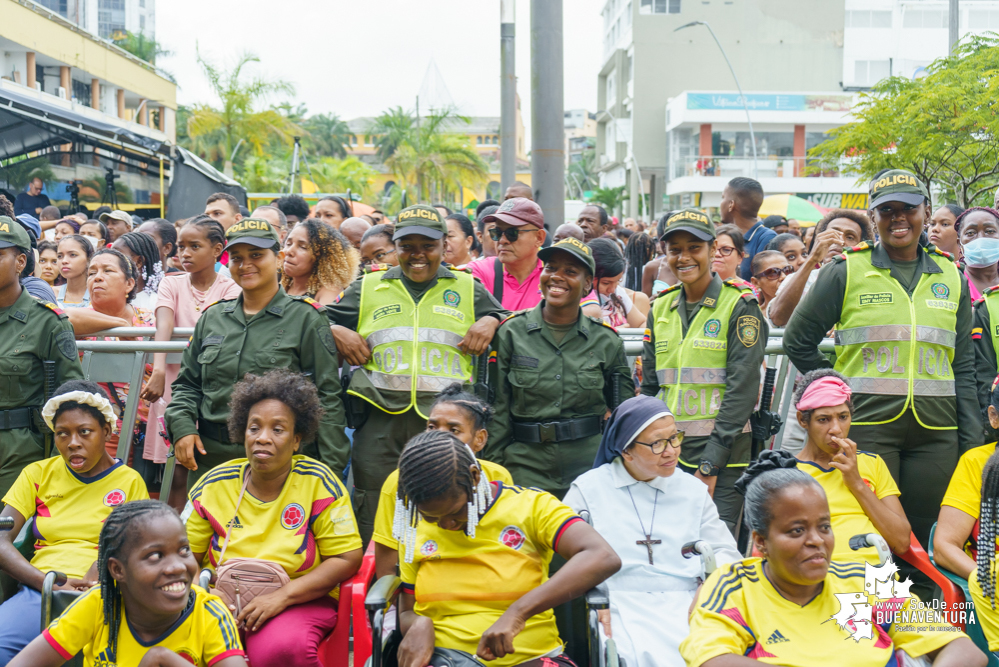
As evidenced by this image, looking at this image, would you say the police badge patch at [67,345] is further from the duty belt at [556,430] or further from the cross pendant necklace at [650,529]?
the cross pendant necklace at [650,529]

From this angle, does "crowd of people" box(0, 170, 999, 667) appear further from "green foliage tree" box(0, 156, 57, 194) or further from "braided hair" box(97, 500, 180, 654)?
"green foliage tree" box(0, 156, 57, 194)

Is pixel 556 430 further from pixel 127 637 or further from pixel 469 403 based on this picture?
pixel 127 637

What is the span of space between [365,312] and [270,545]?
138 centimetres

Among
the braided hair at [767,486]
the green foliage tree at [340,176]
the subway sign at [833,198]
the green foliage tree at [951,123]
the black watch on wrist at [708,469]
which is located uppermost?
the green foliage tree at [340,176]

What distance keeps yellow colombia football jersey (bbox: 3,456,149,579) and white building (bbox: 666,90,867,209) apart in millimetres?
49323

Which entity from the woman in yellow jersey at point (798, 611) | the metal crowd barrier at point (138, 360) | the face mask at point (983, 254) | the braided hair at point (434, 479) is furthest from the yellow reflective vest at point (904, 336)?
the braided hair at point (434, 479)

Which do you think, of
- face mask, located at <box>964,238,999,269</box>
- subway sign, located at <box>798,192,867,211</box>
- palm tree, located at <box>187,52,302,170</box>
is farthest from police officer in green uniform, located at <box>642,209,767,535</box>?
subway sign, located at <box>798,192,867,211</box>

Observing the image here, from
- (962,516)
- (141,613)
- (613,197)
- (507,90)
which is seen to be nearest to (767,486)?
(962,516)

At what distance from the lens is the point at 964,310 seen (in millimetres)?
4559

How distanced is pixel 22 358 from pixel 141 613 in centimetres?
212

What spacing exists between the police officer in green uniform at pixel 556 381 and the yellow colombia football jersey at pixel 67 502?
1.84 meters

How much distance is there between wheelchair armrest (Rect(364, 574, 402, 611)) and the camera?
3396mm

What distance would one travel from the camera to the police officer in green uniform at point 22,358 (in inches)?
183

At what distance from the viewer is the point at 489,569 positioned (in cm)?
356
